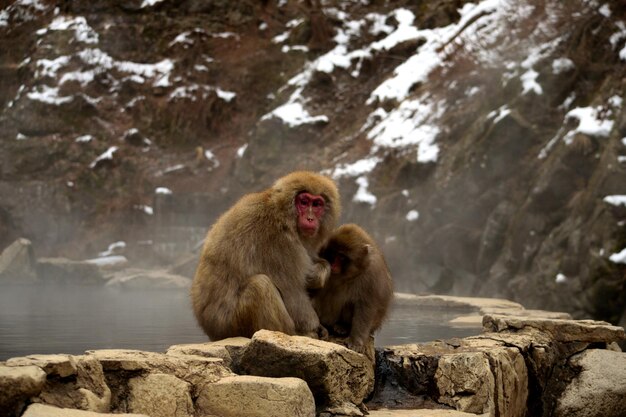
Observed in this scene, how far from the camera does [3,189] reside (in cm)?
1503

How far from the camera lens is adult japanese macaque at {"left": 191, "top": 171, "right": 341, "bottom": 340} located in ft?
11.9

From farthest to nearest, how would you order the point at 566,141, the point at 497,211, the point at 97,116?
the point at 97,116 → the point at 497,211 → the point at 566,141

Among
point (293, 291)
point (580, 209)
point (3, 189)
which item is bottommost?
point (3, 189)

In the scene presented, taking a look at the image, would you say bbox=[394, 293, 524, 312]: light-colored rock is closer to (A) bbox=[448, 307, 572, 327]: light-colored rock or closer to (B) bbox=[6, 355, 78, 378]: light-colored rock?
(A) bbox=[448, 307, 572, 327]: light-colored rock

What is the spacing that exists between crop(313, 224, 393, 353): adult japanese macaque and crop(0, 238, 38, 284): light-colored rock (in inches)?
342

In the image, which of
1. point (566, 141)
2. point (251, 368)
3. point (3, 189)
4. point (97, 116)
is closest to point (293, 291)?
point (251, 368)

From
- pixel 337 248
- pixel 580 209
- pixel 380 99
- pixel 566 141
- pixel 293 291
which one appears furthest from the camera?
pixel 380 99

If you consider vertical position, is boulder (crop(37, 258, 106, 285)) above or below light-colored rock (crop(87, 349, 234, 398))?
below

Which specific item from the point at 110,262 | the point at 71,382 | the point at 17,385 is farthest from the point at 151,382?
the point at 110,262

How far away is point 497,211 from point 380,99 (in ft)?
14.6

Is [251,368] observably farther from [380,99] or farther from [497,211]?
[380,99]

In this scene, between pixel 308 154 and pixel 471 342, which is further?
pixel 308 154

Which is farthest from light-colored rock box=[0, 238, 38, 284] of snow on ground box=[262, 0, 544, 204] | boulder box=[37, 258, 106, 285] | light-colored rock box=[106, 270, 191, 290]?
snow on ground box=[262, 0, 544, 204]

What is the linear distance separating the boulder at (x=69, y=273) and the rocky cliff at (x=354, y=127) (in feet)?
5.79
